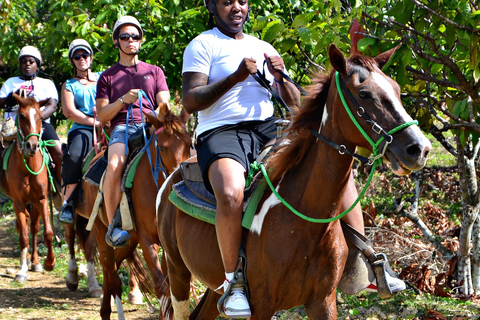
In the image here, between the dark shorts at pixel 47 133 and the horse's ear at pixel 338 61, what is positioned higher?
the dark shorts at pixel 47 133

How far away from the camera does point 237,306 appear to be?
3518mm

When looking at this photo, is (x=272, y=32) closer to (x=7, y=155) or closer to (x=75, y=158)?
(x=75, y=158)

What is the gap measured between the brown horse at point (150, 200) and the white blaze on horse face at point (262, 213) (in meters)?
2.06

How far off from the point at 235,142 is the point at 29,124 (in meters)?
5.91

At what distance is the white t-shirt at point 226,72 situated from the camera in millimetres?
4027

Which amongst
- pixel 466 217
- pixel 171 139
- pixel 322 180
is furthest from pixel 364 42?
pixel 466 217

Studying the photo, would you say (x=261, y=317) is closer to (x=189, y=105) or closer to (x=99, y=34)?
(x=189, y=105)

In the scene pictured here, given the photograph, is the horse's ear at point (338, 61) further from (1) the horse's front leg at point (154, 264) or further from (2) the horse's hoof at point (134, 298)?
(2) the horse's hoof at point (134, 298)

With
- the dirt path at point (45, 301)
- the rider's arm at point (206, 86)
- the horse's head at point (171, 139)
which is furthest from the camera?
the dirt path at point (45, 301)

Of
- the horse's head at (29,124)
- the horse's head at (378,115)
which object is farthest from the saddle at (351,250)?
the horse's head at (29,124)

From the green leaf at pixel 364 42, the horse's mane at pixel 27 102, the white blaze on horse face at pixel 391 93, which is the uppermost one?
the horse's mane at pixel 27 102

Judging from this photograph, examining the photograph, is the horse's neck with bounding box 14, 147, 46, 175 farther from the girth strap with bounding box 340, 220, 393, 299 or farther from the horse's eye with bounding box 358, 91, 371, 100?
the horse's eye with bounding box 358, 91, 371, 100

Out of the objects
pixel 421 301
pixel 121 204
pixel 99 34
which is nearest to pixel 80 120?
pixel 99 34

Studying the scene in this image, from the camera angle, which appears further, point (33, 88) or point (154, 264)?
point (33, 88)
